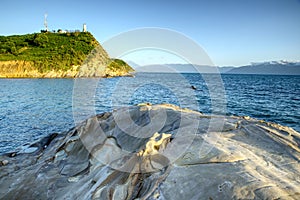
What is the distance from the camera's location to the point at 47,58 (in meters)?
82.9

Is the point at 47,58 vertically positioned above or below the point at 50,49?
below

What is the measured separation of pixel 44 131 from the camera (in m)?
14.0

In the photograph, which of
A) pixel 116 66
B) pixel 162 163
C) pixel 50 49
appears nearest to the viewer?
pixel 162 163

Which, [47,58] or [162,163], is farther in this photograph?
[47,58]

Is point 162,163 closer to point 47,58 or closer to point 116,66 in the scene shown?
point 47,58

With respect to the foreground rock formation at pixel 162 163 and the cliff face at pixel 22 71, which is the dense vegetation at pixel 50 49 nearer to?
the cliff face at pixel 22 71

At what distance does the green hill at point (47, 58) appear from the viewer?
→ 77644 millimetres

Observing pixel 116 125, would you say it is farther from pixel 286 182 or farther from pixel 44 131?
pixel 44 131

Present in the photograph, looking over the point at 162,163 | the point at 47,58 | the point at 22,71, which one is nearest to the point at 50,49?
the point at 47,58

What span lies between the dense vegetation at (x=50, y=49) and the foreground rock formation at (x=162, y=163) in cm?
7914

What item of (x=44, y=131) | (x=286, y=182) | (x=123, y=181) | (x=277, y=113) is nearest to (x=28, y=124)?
(x=44, y=131)

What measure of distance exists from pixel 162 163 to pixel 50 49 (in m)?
102

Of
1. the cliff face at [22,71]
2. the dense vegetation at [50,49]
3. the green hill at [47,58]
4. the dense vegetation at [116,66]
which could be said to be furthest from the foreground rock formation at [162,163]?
the dense vegetation at [116,66]

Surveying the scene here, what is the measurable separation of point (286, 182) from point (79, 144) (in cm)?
600
